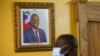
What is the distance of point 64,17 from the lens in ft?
6.10

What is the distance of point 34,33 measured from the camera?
5.90ft

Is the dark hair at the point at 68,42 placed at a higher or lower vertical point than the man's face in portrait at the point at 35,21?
lower

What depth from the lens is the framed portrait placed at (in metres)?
1.77

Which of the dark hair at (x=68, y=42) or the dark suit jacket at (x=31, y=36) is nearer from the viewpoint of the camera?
the dark hair at (x=68, y=42)

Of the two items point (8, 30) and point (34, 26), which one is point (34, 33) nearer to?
point (34, 26)

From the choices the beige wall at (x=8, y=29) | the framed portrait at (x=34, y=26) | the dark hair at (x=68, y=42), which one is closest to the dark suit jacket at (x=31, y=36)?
the framed portrait at (x=34, y=26)

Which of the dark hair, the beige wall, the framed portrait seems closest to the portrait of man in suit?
the framed portrait

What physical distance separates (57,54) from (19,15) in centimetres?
82

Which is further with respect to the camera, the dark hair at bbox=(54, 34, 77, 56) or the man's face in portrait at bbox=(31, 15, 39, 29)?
the man's face in portrait at bbox=(31, 15, 39, 29)

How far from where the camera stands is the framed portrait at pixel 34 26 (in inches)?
69.7

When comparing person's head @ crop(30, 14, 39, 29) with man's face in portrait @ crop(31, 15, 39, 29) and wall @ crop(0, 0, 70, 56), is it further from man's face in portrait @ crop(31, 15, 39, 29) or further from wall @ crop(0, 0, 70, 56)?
wall @ crop(0, 0, 70, 56)

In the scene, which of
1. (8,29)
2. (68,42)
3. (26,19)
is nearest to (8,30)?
(8,29)

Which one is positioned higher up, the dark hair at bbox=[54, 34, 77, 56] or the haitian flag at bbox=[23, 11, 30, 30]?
the haitian flag at bbox=[23, 11, 30, 30]

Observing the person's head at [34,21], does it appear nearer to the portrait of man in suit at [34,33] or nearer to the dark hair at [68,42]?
the portrait of man in suit at [34,33]
